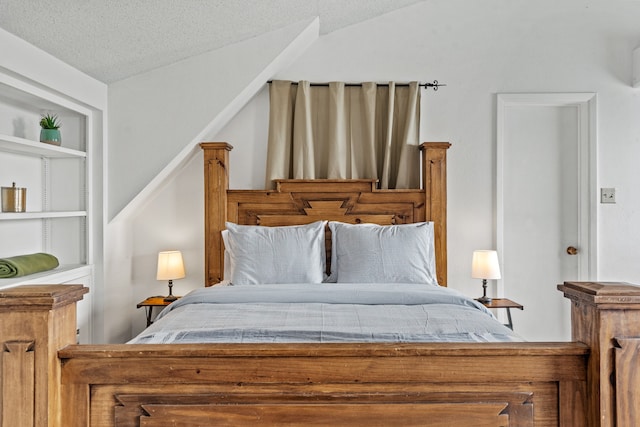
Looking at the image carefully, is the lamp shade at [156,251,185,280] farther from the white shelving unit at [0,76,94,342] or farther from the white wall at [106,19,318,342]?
the white shelving unit at [0,76,94,342]

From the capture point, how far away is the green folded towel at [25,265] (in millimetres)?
2521

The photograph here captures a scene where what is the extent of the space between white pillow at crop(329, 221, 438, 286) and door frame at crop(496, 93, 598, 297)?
2.39 feet

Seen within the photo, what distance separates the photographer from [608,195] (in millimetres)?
3562

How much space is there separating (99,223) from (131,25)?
1220mm

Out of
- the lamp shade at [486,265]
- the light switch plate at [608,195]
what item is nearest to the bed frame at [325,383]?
the lamp shade at [486,265]

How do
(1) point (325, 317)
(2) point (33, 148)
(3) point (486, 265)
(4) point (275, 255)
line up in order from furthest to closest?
(3) point (486, 265) < (4) point (275, 255) < (2) point (33, 148) < (1) point (325, 317)

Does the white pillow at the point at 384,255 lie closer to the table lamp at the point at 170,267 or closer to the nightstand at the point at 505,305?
the nightstand at the point at 505,305

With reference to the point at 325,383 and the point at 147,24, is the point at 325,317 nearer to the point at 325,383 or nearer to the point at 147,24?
the point at 325,383

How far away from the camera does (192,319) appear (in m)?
2.08

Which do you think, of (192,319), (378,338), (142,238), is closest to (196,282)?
(142,238)

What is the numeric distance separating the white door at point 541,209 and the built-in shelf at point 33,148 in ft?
9.06

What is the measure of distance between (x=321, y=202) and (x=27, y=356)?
2.51 m

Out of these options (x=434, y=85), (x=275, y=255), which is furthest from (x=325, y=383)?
(x=434, y=85)

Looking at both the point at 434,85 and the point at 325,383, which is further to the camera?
the point at 434,85
